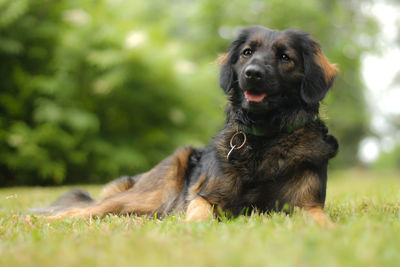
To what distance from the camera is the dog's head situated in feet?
11.0

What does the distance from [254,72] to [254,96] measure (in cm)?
25

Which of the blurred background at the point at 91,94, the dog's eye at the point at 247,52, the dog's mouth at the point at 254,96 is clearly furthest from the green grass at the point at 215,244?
the blurred background at the point at 91,94

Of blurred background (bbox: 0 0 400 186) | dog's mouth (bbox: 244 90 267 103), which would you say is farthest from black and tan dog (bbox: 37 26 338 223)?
blurred background (bbox: 0 0 400 186)

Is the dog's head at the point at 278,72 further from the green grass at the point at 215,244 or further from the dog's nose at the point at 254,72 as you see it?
the green grass at the point at 215,244

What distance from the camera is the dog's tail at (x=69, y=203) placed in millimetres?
4332

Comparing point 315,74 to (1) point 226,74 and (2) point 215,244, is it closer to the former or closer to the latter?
(1) point 226,74

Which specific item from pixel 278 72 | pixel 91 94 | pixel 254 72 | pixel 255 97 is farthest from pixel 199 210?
pixel 91 94

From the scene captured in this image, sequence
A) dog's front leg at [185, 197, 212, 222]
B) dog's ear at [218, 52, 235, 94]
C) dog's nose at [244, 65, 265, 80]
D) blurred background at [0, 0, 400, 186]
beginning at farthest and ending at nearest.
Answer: blurred background at [0, 0, 400, 186]
dog's ear at [218, 52, 235, 94]
dog's nose at [244, 65, 265, 80]
dog's front leg at [185, 197, 212, 222]

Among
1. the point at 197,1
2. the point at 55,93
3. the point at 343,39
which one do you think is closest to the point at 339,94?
the point at 343,39

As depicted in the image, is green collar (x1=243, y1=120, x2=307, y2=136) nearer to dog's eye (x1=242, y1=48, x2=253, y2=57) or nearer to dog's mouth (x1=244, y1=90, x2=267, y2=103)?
dog's mouth (x1=244, y1=90, x2=267, y2=103)

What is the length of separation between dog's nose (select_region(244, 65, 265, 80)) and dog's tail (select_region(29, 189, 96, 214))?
2.24m

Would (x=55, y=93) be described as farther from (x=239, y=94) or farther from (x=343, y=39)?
(x=343, y=39)

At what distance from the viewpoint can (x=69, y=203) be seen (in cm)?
447

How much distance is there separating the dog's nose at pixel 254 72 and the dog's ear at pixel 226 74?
594 mm
